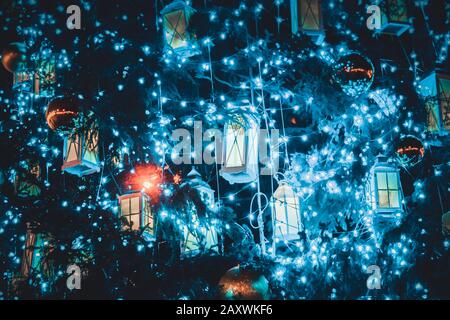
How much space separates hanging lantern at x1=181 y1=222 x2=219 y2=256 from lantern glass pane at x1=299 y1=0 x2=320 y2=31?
7.50ft

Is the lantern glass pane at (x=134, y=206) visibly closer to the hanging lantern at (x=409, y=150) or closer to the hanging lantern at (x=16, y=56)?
the hanging lantern at (x=16, y=56)

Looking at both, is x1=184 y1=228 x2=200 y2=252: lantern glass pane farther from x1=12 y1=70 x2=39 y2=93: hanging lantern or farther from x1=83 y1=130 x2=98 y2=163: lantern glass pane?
x1=12 y1=70 x2=39 y2=93: hanging lantern

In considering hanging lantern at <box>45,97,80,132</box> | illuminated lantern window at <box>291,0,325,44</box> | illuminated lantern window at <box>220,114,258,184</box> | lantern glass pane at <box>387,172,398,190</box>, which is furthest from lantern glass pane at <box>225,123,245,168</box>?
lantern glass pane at <box>387,172,398,190</box>

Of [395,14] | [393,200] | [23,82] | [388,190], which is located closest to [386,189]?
[388,190]

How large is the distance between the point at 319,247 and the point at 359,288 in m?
0.56

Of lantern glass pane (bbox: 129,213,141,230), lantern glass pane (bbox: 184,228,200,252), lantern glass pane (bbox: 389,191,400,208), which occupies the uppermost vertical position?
lantern glass pane (bbox: 389,191,400,208)

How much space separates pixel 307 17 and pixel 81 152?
104 inches

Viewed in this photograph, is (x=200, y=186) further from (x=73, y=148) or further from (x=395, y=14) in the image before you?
(x=395, y=14)

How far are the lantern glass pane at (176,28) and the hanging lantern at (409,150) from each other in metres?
2.42

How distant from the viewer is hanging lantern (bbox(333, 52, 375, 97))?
4840mm

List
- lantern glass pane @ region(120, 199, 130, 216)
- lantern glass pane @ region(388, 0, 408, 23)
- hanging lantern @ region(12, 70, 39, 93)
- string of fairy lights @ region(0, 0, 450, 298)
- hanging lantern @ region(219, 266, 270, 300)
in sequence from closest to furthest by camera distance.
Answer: hanging lantern @ region(219, 266, 270, 300)
string of fairy lights @ region(0, 0, 450, 298)
lantern glass pane @ region(120, 199, 130, 216)
lantern glass pane @ region(388, 0, 408, 23)
hanging lantern @ region(12, 70, 39, 93)

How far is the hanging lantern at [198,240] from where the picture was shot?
16.4 feet

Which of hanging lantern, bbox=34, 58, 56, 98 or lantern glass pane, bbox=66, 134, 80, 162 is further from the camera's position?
hanging lantern, bbox=34, 58, 56, 98

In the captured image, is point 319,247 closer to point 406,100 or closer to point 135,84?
point 406,100
